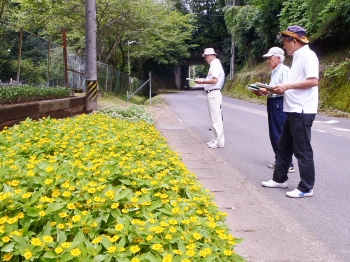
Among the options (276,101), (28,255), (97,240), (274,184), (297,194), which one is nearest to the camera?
(28,255)

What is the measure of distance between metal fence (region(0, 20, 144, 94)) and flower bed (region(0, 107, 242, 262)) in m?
4.89

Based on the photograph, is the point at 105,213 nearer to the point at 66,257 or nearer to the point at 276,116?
the point at 66,257

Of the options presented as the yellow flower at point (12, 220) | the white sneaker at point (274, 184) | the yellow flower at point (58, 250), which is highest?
the yellow flower at point (12, 220)

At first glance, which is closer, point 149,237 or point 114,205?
point 149,237

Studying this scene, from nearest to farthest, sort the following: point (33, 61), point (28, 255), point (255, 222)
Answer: point (28, 255) → point (255, 222) → point (33, 61)

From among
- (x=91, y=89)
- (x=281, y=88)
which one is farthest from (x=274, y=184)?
(x=91, y=89)

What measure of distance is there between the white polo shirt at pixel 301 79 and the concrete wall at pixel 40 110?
488cm

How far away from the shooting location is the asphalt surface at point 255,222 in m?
3.04

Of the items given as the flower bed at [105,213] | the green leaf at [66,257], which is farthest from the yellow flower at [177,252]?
the green leaf at [66,257]

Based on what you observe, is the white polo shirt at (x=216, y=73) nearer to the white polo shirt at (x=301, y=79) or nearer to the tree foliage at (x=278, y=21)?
the white polo shirt at (x=301, y=79)

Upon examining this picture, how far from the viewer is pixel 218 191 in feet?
15.4

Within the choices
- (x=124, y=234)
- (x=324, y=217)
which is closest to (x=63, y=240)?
(x=124, y=234)

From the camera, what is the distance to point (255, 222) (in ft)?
12.0

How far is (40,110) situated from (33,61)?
1.96 meters
